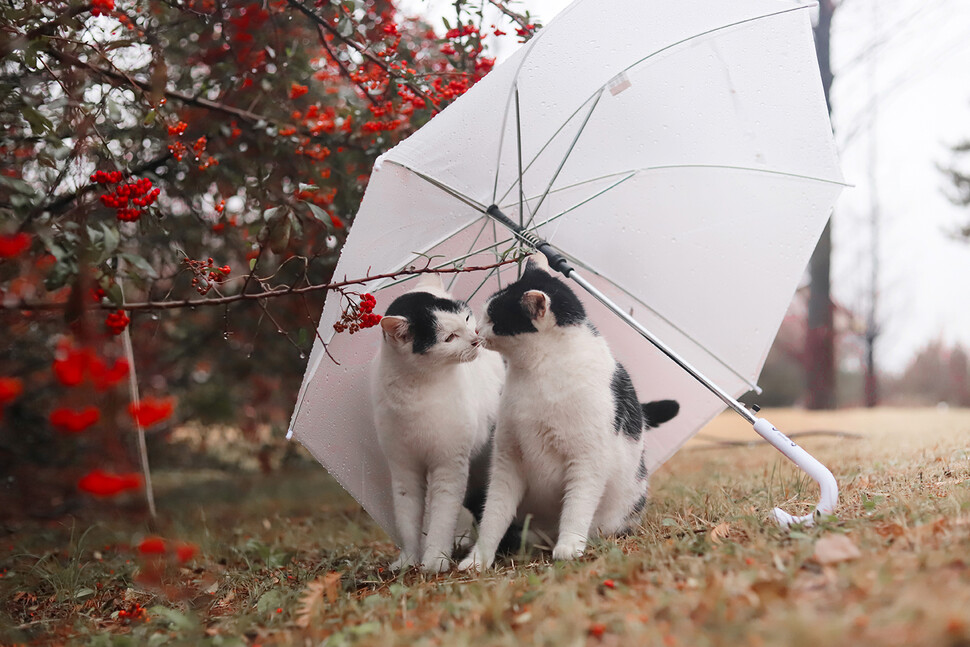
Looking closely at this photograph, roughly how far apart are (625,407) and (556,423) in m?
0.33

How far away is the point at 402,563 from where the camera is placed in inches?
113

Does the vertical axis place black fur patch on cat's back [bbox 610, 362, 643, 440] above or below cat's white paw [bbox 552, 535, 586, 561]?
above

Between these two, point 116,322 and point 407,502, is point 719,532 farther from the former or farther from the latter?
point 116,322

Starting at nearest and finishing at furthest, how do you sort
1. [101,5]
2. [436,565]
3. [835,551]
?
1. [835,551]
2. [101,5]
3. [436,565]

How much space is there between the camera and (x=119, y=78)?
114 inches

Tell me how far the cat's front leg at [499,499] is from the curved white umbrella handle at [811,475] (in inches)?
34.4

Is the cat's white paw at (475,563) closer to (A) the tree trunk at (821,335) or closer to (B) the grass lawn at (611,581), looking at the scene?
(B) the grass lawn at (611,581)

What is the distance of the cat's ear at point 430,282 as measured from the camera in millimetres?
3064

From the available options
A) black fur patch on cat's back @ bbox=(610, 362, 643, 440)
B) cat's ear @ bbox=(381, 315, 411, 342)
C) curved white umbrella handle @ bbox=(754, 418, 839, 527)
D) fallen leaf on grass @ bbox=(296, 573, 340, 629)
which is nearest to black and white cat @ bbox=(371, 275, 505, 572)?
cat's ear @ bbox=(381, 315, 411, 342)

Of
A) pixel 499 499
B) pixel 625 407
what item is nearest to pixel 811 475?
pixel 625 407

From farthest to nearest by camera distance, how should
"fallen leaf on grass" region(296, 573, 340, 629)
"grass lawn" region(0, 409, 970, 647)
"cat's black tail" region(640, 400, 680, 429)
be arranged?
"cat's black tail" region(640, 400, 680, 429)
"fallen leaf on grass" region(296, 573, 340, 629)
"grass lawn" region(0, 409, 970, 647)

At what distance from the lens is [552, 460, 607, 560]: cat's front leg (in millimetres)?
2531

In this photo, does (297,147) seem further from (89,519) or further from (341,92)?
(89,519)

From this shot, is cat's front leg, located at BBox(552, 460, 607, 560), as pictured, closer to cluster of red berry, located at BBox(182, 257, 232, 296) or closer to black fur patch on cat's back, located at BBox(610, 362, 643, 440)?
black fur patch on cat's back, located at BBox(610, 362, 643, 440)
